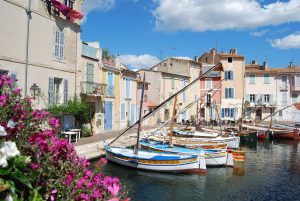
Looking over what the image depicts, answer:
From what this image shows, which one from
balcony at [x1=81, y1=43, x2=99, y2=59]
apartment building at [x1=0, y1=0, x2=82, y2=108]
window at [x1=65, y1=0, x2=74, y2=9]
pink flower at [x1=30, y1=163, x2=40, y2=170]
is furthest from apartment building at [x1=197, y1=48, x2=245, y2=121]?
pink flower at [x1=30, y1=163, x2=40, y2=170]

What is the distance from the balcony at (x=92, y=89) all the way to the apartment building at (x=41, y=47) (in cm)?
95

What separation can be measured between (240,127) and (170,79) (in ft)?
46.6

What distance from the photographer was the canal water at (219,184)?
616 inches

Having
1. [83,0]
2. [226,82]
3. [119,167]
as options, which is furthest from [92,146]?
[226,82]

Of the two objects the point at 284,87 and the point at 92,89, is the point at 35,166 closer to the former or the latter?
the point at 92,89

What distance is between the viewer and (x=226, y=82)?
57.2 m

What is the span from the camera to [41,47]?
22.5m

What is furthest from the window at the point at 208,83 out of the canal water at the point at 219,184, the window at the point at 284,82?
the canal water at the point at 219,184

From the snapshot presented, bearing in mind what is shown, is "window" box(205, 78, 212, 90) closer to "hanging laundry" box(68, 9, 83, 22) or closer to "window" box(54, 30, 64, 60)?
"hanging laundry" box(68, 9, 83, 22)

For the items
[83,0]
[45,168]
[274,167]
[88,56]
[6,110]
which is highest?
[83,0]

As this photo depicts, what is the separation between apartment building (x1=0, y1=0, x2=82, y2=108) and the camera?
1984 cm

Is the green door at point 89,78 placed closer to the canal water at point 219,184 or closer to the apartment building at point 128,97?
the apartment building at point 128,97

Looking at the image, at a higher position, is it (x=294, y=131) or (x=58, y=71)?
(x=58, y=71)

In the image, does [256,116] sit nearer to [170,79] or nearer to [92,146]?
[170,79]
